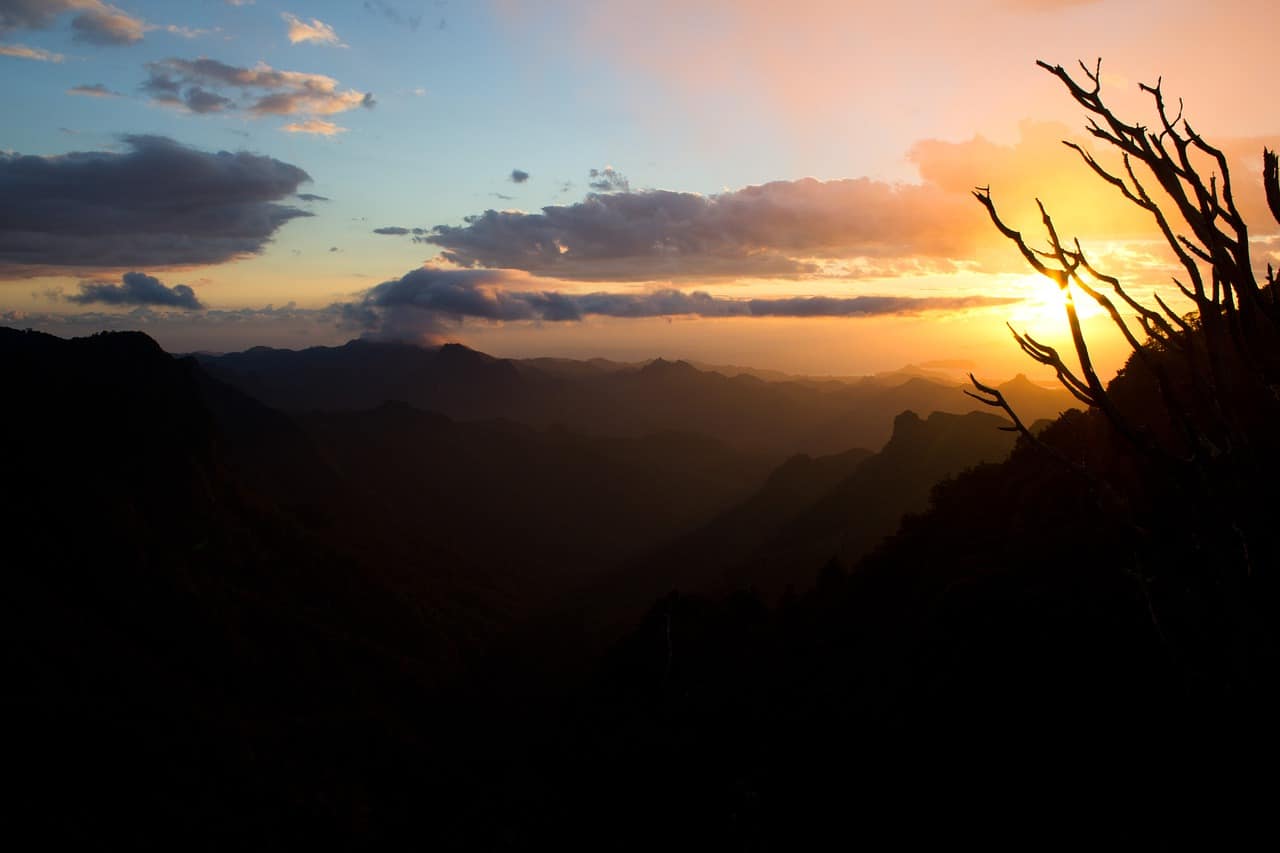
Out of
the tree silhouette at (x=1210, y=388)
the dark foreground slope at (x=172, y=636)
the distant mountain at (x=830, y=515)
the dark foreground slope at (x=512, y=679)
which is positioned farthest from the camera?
the distant mountain at (x=830, y=515)

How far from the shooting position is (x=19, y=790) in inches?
1813

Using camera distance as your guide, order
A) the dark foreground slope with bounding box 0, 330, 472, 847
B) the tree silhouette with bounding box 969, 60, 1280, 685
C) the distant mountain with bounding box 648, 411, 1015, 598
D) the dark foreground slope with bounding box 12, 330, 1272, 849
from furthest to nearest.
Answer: the distant mountain with bounding box 648, 411, 1015, 598 < the dark foreground slope with bounding box 0, 330, 472, 847 < the dark foreground slope with bounding box 12, 330, 1272, 849 < the tree silhouette with bounding box 969, 60, 1280, 685

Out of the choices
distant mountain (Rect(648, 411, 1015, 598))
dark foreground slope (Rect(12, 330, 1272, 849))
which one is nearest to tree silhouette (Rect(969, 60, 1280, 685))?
dark foreground slope (Rect(12, 330, 1272, 849))

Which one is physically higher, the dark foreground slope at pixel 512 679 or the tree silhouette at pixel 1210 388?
the tree silhouette at pixel 1210 388

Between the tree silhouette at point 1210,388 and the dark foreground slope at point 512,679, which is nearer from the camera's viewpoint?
the tree silhouette at point 1210,388

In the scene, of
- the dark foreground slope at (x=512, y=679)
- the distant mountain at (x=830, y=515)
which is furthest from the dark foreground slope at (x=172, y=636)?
the distant mountain at (x=830, y=515)

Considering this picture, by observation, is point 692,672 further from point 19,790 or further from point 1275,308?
point 1275,308

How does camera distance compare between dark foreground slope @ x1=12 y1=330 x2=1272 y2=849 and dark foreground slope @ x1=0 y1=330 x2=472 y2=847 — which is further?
dark foreground slope @ x1=0 y1=330 x2=472 y2=847

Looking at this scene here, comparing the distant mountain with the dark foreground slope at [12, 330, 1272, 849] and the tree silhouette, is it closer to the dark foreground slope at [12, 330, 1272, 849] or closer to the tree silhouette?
the dark foreground slope at [12, 330, 1272, 849]

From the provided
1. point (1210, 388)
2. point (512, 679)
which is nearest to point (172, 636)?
point (512, 679)

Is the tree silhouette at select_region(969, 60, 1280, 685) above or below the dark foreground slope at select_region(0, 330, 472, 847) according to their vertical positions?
above

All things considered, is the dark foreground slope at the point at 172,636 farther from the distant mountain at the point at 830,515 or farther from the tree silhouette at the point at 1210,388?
the tree silhouette at the point at 1210,388

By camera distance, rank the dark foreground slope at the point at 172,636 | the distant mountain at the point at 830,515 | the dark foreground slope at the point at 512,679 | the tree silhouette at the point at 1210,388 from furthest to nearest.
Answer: the distant mountain at the point at 830,515, the dark foreground slope at the point at 172,636, the dark foreground slope at the point at 512,679, the tree silhouette at the point at 1210,388

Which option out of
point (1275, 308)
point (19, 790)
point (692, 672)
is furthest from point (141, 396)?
point (1275, 308)
